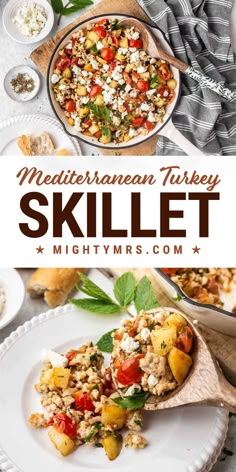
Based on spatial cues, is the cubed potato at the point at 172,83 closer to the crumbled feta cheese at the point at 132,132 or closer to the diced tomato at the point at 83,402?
the crumbled feta cheese at the point at 132,132

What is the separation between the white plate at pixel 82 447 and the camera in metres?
3.19

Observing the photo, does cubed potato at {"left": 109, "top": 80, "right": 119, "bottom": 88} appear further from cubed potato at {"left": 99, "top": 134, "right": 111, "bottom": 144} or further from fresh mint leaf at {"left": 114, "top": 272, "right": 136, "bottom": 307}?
fresh mint leaf at {"left": 114, "top": 272, "right": 136, "bottom": 307}

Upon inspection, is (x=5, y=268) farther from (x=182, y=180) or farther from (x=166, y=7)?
(x=166, y=7)

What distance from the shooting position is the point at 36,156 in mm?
3699

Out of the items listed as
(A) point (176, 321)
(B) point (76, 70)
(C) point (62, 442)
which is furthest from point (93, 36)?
(C) point (62, 442)

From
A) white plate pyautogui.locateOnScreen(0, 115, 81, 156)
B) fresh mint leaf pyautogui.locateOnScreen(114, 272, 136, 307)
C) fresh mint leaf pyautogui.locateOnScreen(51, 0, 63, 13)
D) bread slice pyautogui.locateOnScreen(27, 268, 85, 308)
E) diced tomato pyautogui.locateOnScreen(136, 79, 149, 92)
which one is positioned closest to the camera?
fresh mint leaf pyautogui.locateOnScreen(114, 272, 136, 307)

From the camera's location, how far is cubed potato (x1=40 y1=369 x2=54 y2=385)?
3280 millimetres

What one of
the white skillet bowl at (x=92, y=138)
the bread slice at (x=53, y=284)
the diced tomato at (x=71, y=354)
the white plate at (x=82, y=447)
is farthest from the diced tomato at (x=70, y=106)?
the diced tomato at (x=71, y=354)

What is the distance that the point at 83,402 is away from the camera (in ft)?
10.6

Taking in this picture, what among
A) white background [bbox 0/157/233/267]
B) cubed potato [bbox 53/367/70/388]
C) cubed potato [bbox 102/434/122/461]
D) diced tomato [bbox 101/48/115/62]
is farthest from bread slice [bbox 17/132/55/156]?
cubed potato [bbox 102/434/122/461]

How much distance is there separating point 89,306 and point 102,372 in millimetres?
249

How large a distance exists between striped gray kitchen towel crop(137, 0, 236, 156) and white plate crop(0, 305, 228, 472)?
0.80 metres

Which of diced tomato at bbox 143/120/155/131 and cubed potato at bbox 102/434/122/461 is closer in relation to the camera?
cubed potato at bbox 102/434/122/461

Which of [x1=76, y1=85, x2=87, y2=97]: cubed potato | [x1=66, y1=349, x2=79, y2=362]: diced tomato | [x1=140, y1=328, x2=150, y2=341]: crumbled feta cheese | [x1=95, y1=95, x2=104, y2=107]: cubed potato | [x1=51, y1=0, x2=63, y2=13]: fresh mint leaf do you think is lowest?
[x1=66, y1=349, x2=79, y2=362]: diced tomato
